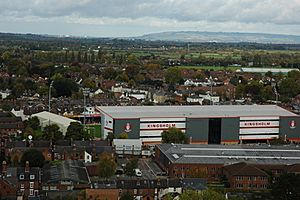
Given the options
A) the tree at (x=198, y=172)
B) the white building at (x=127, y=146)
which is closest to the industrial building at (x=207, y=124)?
the white building at (x=127, y=146)

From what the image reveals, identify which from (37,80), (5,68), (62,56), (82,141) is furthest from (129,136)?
(62,56)

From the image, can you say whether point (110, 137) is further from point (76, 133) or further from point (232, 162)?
point (232, 162)

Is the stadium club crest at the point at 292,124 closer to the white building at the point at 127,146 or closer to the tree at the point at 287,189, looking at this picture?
the white building at the point at 127,146

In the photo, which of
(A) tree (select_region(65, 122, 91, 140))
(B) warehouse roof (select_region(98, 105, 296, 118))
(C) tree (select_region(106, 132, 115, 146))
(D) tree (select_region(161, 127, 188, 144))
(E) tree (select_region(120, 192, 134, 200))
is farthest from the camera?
(B) warehouse roof (select_region(98, 105, 296, 118))

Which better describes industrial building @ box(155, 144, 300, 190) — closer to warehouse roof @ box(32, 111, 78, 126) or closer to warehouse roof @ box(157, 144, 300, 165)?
warehouse roof @ box(157, 144, 300, 165)

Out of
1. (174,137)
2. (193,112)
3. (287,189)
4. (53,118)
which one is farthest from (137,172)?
(53,118)

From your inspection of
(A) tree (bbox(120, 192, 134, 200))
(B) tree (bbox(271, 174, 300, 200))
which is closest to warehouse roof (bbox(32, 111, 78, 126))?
(A) tree (bbox(120, 192, 134, 200))

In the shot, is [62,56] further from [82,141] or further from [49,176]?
[49,176]

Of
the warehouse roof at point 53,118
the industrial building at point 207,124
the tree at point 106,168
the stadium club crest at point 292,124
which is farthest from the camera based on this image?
the stadium club crest at point 292,124
